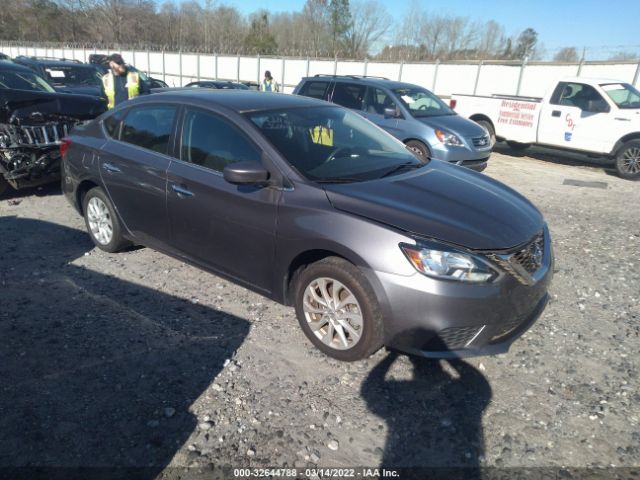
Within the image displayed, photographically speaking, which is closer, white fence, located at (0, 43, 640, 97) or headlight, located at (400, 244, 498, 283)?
headlight, located at (400, 244, 498, 283)

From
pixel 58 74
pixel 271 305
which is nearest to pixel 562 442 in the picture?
pixel 271 305

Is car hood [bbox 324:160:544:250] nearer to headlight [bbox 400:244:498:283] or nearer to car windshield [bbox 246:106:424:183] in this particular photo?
headlight [bbox 400:244:498:283]

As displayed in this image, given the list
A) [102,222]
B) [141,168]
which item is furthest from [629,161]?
[102,222]

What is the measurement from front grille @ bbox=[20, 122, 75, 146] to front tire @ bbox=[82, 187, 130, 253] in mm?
1874

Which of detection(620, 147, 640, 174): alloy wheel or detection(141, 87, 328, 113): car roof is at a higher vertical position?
detection(141, 87, 328, 113): car roof

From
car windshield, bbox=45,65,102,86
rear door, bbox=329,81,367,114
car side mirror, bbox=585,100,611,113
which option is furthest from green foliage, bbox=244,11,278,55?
car side mirror, bbox=585,100,611,113

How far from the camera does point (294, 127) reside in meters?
3.66

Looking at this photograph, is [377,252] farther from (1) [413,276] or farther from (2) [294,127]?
(2) [294,127]

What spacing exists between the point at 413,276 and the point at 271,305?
1575mm

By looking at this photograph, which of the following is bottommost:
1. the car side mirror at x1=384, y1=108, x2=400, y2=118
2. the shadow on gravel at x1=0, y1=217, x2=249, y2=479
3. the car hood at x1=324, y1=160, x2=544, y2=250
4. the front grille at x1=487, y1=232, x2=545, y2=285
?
the shadow on gravel at x1=0, y1=217, x2=249, y2=479

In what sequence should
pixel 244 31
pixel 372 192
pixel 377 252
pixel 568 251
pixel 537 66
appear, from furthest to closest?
pixel 244 31
pixel 537 66
pixel 568 251
pixel 372 192
pixel 377 252

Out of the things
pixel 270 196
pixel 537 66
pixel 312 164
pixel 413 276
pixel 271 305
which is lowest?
pixel 271 305

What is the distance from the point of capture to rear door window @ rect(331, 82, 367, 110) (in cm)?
942

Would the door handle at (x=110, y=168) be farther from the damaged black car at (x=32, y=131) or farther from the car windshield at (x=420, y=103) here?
the car windshield at (x=420, y=103)
